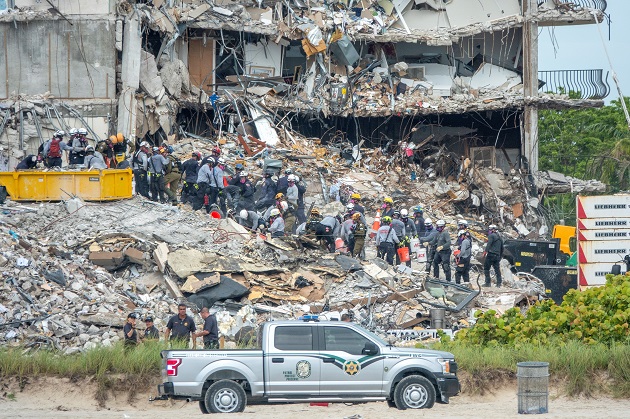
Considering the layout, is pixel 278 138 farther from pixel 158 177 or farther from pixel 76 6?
pixel 158 177

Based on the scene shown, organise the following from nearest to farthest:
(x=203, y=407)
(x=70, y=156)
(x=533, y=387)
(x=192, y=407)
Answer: (x=203, y=407)
(x=533, y=387)
(x=192, y=407)
(x=70, y=156)

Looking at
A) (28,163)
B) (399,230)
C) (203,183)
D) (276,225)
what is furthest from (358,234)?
(28,163)

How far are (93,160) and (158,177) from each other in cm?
163

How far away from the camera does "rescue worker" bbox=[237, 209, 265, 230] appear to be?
2841 cm

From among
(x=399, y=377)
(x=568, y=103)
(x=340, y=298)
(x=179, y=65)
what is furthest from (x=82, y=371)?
(x=568, y=103)

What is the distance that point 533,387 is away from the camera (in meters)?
15.8

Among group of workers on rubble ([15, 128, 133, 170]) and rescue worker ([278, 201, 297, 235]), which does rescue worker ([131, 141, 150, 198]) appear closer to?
group of workers on rubble ([15, 128, 133, 170])

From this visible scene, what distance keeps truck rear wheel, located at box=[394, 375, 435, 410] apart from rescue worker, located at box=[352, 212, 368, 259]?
12.1 meters

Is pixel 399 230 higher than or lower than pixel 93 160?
lower

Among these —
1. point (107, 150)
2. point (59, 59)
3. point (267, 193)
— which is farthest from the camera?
point (59, 59)

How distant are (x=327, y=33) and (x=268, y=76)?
8.43ft

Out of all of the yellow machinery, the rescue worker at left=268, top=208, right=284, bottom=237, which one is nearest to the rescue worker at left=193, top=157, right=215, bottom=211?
the rescue worker at left=268, top=208, right=284, bottom=237

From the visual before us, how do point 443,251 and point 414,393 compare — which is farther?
point 443,251

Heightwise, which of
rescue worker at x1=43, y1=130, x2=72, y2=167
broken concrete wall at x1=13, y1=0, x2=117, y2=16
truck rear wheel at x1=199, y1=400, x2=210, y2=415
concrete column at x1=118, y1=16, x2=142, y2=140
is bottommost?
truck rear wheel at x1=199, y1=400, x2=210, y2=415
